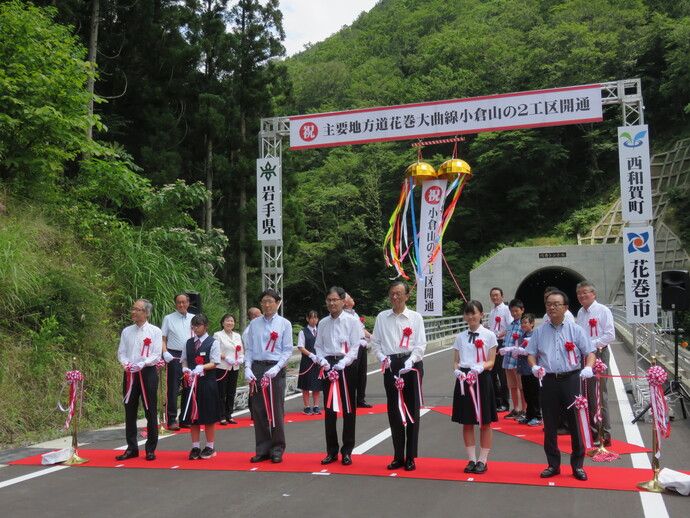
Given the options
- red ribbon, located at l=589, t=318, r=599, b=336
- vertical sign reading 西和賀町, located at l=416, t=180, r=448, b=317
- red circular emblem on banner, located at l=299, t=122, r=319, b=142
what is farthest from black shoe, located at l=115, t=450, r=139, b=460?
vertical sign reading 西和賀町, located at l=416, t=180, r=448, b=317

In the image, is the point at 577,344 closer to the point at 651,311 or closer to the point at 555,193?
the point at 651,311

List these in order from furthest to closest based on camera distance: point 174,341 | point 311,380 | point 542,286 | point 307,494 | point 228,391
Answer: point 542,286
point 311,380
point 228,391
point 174,341
point 307,494

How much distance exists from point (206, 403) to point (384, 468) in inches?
81.3

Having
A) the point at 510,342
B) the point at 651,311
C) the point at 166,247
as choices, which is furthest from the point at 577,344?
the point at 166,247

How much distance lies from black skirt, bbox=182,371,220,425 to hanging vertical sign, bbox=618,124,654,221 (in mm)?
7479

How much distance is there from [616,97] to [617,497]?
8.56 metres

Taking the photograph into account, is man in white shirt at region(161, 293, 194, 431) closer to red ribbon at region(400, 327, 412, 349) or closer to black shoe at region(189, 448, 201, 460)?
black shoe at region(189, 448, 201, 460)

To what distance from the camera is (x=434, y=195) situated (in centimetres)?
1576

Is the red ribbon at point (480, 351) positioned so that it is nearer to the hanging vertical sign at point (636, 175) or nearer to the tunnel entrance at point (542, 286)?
the hanging vertical sign at point (636, 175)

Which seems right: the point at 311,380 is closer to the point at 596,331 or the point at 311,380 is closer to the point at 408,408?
the point at 408,408

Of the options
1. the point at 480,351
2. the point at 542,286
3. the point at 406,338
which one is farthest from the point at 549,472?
the point at 542,286

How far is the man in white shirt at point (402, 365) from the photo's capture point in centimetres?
617

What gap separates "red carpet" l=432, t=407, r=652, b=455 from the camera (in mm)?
7051

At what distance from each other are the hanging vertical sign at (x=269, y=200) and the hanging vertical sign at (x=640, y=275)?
6.96 m
